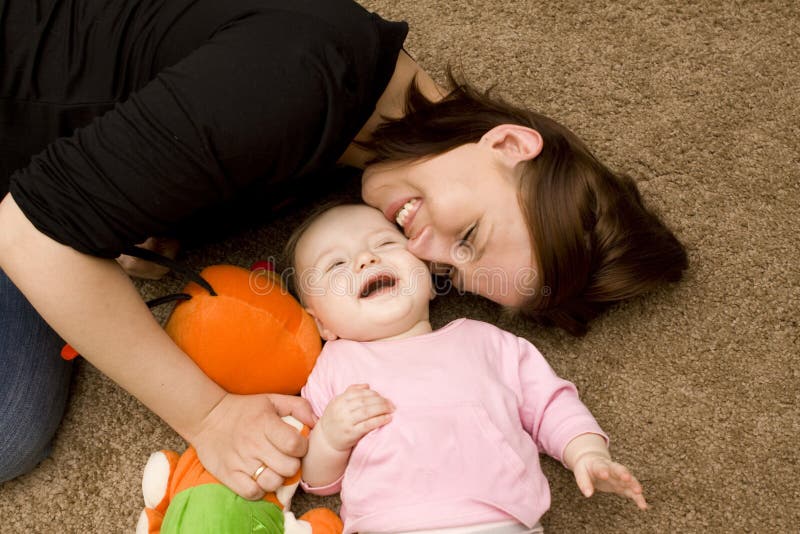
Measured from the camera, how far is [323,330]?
940mm

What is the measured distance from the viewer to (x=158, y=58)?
801mm

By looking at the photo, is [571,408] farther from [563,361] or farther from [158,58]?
[158,58]

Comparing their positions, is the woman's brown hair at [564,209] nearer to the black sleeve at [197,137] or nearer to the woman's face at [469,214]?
the woman's face at [469,214]

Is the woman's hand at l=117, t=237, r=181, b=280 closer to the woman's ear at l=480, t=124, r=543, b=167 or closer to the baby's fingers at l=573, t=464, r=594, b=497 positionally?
the woman's ear at l=480, t=124, r=543, b=167

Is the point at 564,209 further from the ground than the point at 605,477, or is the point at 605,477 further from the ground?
the point at 564,209

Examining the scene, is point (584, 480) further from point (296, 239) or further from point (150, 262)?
point (150, 262)

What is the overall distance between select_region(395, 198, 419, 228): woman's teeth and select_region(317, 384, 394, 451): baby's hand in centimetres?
24

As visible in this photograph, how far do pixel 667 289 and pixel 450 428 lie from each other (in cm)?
44

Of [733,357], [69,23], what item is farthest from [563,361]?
[69,23]

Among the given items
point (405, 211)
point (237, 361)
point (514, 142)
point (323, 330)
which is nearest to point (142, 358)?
point (237, 361)

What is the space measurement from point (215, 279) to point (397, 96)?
0.37m

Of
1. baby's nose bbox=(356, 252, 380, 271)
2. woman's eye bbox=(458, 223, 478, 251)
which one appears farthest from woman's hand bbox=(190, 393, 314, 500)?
woman's eye bbox=(458, 223, 478, 251)

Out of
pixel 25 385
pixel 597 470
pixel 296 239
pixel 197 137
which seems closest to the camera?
pixel 197 137

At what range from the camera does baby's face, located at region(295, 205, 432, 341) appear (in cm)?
89
